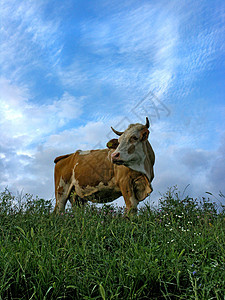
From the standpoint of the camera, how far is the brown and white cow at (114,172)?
6.40 m

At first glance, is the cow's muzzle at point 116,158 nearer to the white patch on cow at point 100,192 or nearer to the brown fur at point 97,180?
the brown fur at point 97,180

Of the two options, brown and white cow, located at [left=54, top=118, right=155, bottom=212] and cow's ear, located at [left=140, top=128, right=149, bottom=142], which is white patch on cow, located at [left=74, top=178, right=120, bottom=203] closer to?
brown and white cow, located at [left=54, top=118, right=155, bottom=212]

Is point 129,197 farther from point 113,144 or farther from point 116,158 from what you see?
point 113,144

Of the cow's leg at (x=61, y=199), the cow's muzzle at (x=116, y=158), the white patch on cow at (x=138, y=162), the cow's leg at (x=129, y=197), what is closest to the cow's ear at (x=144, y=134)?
the white patch on cow at (x=138, y=162)

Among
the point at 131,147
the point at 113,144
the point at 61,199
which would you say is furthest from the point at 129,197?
the point at 61,199

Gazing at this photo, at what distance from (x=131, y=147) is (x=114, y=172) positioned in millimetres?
849

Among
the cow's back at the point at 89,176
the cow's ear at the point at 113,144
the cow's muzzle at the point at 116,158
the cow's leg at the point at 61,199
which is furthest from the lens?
the cow's leg at the point at 61,199

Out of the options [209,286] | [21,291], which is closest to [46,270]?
[21,291]

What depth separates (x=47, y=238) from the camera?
4.17 meters

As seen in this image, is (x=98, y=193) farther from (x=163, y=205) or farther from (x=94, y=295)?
(x=94, y=295)

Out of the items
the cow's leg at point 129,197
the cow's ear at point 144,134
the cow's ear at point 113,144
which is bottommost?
the cow's leg at point 129,197

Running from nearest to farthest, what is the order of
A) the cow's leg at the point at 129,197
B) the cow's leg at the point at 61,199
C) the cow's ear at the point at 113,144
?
the cow's leg at the point at 129,197, the cow's ear at the point at 113,144, the cow's leg at the point at 61,199

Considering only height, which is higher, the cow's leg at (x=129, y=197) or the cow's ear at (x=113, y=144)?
the cow's ear at (x=113, y=144)

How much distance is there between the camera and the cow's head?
6285mm
